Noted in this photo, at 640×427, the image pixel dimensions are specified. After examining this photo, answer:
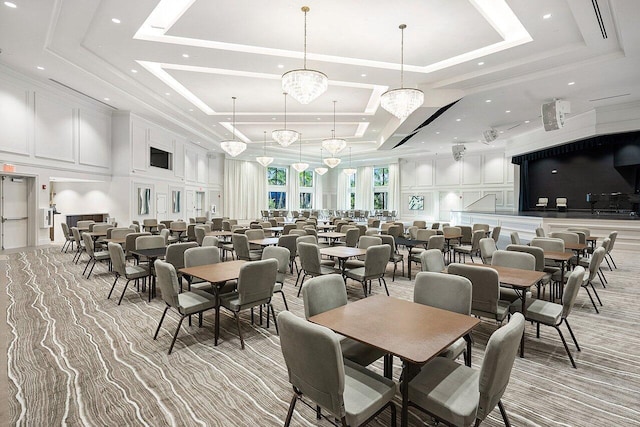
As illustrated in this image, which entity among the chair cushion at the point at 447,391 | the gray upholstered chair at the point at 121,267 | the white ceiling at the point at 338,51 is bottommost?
the chair cushion at the point at 447,391

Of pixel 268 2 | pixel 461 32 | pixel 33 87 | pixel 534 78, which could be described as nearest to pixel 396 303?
pixel 268 2

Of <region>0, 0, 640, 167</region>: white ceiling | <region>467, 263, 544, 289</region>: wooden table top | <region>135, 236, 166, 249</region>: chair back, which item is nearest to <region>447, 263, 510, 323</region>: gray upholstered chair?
<region>467, 263, 544, 289</region>: wooden table top

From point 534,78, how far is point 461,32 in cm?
279

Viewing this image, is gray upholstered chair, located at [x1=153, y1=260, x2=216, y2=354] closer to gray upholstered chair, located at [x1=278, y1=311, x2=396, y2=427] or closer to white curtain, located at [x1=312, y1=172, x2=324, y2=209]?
gray upholstered chair, located at [x1=278, y1=311, x2=396, y2=427]

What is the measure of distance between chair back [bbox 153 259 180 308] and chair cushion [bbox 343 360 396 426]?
204 cm

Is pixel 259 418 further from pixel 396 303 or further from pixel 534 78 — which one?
pixel 534 78

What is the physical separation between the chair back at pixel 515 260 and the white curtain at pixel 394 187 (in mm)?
16306

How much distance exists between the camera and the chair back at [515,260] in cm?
381

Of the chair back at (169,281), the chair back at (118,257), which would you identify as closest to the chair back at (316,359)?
the chair back at (169,281)

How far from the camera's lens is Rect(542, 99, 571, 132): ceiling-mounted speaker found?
8648mm

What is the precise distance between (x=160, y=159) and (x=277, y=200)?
869 cm

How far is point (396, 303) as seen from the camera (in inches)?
A: 102

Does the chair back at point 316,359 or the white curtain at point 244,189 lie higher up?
the white curtain at point 244,189

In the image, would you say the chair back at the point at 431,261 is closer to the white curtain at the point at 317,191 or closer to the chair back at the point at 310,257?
the chair back at the point at 310,257
